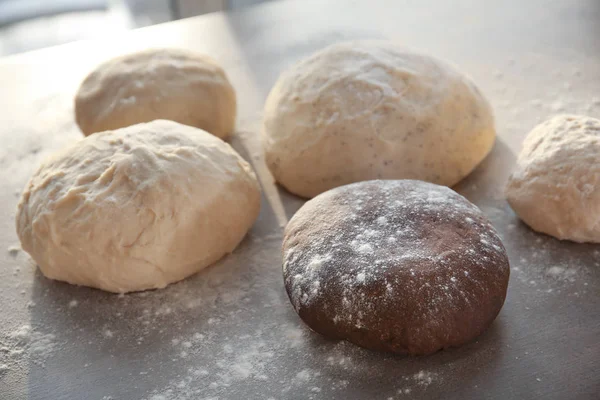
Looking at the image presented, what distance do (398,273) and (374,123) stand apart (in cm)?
57

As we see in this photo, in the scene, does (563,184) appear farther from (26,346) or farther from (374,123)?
(26,346)

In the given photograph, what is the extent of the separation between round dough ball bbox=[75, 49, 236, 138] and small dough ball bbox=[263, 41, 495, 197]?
0.89ft

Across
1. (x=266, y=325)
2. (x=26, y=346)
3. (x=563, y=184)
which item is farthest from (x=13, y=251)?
(x=563, y=184)

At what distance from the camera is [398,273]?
1411 millimetres

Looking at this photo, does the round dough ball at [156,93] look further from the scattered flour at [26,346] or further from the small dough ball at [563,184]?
the small dough ball at [563,184]

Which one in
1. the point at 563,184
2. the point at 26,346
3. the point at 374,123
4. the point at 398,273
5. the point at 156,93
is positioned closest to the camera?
the point at 398,273

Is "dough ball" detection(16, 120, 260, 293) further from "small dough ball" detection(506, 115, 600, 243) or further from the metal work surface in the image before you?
"small dough ball" detection(506, 115, 600, 243)

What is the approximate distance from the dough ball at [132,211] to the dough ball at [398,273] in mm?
236

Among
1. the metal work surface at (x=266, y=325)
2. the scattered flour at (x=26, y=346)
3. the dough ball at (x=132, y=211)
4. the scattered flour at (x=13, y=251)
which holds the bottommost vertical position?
the scattered flour at (x=13, y=251)

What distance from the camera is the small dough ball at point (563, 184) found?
1676 mm

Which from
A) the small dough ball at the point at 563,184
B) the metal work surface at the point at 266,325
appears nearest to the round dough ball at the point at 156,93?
the metal work surface at the point at 266,325

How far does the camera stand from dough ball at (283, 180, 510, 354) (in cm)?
139

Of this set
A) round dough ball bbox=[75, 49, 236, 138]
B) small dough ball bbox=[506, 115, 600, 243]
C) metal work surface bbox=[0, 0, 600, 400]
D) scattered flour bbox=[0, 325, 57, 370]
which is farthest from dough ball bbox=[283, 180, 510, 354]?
round dough ball bbox=[75, 49, 236, 138]

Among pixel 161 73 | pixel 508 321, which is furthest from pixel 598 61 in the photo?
pixel 161 73
